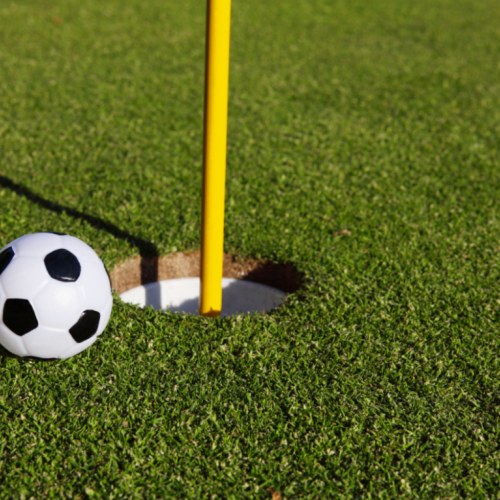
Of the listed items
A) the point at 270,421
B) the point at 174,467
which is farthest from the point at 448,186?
the point at 174,467

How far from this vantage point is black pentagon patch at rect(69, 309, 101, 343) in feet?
8.36

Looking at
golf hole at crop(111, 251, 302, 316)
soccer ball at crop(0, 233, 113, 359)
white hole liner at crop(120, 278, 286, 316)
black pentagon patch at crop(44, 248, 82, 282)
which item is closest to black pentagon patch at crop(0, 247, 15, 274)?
soccer ball at crop(0, 233, 113, 359)

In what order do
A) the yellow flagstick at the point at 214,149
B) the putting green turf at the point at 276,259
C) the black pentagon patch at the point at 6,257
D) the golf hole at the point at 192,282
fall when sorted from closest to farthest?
the putting green turf at the point at 276,259 < the yellow flagstick at the point at 214,149 < the black pentagon patch at the point at 6,257 < the golf hole at the point at 192,282

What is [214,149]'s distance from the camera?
2.68 metres

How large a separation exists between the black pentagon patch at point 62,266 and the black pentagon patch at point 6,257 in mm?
186

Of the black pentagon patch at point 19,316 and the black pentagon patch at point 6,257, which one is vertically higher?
the black pentagon patch at point 6,257

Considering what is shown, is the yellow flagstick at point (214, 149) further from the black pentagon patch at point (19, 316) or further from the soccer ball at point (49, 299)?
the black pentagon patch at point (19, 316)

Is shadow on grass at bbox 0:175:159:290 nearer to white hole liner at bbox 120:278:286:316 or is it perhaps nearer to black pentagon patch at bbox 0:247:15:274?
white hole liner at bbox 120:278:286:316

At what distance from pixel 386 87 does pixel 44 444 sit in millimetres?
6064

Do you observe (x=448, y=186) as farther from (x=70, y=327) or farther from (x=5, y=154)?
(x=5, y=154)

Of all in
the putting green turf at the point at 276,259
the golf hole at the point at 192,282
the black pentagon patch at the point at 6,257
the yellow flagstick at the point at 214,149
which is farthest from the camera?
the golf hole at the point at 192,282

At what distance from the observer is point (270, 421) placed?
250cm

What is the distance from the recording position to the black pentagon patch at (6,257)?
2563mm

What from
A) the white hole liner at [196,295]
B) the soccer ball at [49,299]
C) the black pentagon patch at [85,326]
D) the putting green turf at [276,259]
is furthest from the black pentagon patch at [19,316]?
the white hole liner at [196,295]
